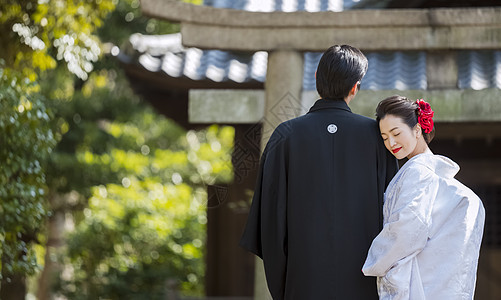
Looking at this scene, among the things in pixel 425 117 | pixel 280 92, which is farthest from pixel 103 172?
pixel 425 117

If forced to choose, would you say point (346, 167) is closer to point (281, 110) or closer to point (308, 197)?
point (308, 197)

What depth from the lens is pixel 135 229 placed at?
35.0 ft

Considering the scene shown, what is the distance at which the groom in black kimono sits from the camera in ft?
9.95

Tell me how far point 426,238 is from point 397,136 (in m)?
0.47

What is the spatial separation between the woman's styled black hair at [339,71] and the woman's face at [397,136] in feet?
0.76

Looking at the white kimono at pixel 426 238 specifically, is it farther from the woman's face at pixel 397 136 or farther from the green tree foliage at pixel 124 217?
the green tree foliage at pixel 124 217

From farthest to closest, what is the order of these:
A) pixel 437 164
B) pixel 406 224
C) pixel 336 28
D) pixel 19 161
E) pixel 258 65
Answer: pixel 258 65, pixel 19 161, pixel 336 28, pixel 437 164, pixel 406 224

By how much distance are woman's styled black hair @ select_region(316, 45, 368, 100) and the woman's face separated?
0.76 ft

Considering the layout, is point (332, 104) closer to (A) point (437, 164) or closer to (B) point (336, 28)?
(A) point (437, 164)

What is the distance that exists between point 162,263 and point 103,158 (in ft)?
7.60

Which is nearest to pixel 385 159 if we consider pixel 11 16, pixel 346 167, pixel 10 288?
pixel 346 167

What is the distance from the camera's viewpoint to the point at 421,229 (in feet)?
9.33

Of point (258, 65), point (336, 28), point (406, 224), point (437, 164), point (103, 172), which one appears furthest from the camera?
point (103, 172)

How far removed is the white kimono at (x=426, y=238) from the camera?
285 cm
